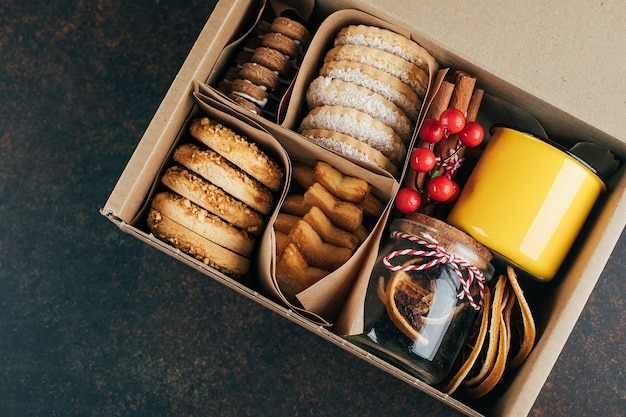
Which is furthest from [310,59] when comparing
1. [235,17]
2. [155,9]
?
[155,9]

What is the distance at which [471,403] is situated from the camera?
40.3 inches

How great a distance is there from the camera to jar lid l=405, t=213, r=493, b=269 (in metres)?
0.91

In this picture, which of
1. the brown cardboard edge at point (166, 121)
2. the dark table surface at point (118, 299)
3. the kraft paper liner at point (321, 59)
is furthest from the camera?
the dark table surface at point (118, 299)

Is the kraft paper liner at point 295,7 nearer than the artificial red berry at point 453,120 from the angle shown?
No

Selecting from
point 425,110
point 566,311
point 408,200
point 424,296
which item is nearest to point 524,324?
point 566,311

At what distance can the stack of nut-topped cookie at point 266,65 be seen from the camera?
0.97m

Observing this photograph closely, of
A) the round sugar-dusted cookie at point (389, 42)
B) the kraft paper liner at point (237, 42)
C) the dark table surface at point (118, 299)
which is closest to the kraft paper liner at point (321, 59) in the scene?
the round sugar-dusted cookie at point (389, 42)

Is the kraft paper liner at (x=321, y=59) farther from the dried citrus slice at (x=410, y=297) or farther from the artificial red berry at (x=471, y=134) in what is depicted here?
the dried citrus slice at (x=410, y=297)

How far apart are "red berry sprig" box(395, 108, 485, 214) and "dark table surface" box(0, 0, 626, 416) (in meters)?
0.43

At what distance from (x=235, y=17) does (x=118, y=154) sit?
18.0 inches

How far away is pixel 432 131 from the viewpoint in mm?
952

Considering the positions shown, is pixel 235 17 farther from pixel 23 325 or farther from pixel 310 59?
pixel 23 325

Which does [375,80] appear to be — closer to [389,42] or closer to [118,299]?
[389,42]

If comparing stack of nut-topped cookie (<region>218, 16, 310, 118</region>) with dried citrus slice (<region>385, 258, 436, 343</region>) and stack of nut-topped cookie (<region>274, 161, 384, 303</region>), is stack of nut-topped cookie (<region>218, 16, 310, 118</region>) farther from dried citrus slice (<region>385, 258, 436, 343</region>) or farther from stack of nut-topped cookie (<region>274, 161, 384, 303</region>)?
dried citrus slice (<region>385, 258, 436, 343</region>)
